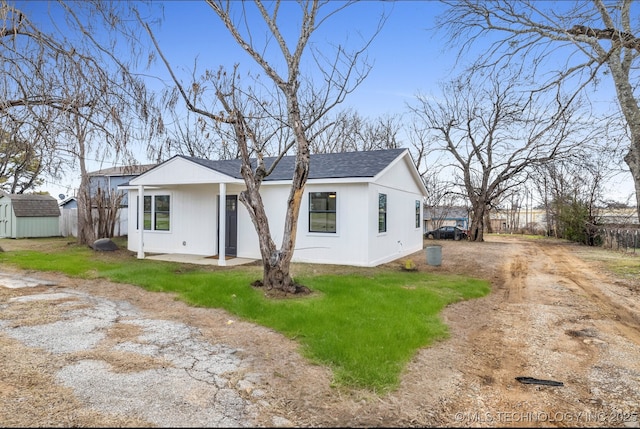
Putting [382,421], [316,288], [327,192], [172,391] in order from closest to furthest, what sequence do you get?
[382,421]
[172,391]
[316,288]
[327,192]

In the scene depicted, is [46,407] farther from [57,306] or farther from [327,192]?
[327,192]

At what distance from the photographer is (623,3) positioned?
5.56 metres

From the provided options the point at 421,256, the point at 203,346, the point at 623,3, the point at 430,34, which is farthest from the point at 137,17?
the point at 421,256

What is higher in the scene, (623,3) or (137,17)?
(623,3)

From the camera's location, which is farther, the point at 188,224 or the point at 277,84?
the point at 188,224

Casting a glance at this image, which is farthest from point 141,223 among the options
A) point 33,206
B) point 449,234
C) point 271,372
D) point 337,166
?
point 449,234

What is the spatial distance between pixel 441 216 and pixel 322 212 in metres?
20.3

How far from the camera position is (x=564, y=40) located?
19.1ft

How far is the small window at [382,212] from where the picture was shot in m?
11.6

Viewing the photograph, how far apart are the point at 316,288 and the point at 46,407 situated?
195 inches

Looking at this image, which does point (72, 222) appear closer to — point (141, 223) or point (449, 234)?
point (141, 223)

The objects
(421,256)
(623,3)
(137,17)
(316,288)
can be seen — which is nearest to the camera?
(137,17)

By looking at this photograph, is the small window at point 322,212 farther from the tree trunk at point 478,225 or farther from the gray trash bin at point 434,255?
the tree trunk at point 478,225

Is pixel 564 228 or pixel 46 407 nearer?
pixel 46 407
